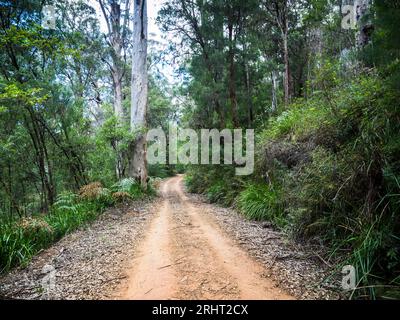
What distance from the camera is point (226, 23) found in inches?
422

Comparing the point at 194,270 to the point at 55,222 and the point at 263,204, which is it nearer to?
the point at 263,204

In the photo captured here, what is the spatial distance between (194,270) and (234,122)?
25.6ft

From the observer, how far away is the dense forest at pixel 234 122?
365 centimetres

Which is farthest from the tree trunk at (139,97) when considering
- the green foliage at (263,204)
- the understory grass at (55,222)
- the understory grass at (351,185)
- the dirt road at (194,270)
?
the understory grass at (351,185)

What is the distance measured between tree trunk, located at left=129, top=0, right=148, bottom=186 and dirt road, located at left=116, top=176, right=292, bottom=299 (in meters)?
5.71

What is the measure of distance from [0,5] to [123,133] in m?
5.08

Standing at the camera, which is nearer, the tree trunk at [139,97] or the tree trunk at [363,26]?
the tree trunk at [363,26]

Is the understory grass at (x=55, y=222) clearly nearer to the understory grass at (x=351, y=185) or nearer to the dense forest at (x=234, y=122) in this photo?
the dense forest at (x=234, y=122)

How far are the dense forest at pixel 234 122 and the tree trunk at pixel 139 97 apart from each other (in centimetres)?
5

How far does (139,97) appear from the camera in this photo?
11.1 meters

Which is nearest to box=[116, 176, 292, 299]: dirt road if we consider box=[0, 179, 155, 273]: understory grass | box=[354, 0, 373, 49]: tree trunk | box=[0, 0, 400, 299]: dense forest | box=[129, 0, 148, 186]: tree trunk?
box=[0, 0, 400, 299]: dense forest
